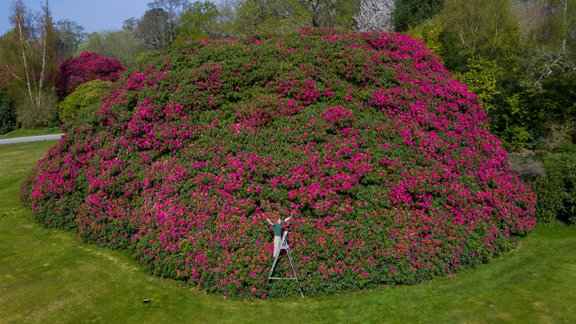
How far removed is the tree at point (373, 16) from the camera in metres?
41.0

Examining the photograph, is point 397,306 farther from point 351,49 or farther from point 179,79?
point 179,79

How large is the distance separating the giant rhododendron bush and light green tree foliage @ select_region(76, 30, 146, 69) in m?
50.9

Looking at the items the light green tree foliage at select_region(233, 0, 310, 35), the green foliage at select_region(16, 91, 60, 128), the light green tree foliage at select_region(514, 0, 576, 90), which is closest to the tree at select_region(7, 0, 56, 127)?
the green foliage at select_region(16, 91, 60, 128)

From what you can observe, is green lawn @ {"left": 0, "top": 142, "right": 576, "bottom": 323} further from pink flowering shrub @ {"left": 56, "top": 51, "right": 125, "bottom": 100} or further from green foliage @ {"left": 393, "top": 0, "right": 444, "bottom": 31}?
green foliage @ {"left": 393, "top": 0, "right": 444, "bottom": 31}

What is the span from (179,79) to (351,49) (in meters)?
4.13

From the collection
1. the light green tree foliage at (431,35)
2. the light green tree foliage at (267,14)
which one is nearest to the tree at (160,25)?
the light green tree foliage at (267,14)

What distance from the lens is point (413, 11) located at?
43.5 meters

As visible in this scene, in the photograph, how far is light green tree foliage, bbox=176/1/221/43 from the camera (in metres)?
50.6

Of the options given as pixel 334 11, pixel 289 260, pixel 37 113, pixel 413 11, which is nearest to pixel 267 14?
pixel 334 11

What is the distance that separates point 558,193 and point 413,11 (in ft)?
124

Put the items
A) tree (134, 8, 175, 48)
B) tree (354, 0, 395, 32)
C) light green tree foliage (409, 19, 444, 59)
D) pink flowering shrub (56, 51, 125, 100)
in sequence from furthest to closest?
tree (134, 8, 175, 48) → tree (354, 0, 395, 32) → pink flowering shrub (56, 51, 125, 100) → light green tree foliage (409, 19, 444, 59)

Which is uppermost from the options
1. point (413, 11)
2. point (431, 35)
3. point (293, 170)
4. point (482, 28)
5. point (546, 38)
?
point (413, 11)

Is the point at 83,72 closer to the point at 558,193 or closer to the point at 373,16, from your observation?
the point at 373,16

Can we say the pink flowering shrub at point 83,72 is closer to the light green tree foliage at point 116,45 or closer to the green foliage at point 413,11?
the light green tree foliage at point 116,45
